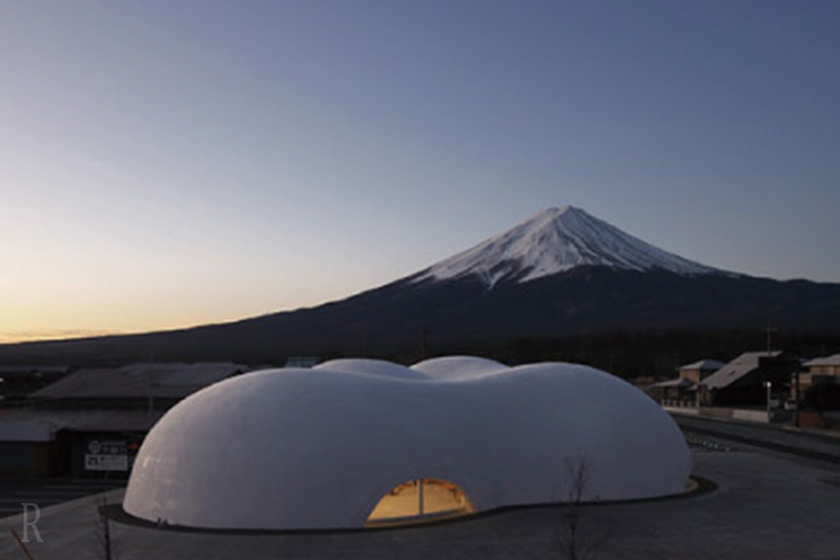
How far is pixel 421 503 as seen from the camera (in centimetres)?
2583

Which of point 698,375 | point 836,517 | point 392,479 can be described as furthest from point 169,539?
point 698,375

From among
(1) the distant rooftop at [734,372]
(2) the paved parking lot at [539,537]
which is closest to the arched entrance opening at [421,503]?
(2) the paved parking lot at [539,537]

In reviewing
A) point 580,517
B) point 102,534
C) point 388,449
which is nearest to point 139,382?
point 102,534

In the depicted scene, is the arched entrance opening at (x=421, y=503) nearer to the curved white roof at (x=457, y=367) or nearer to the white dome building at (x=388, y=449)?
the white dome building at (x=388, y=449)

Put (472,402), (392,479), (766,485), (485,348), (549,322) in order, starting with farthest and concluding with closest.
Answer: (549,322)
(485,348)
(766,485)
(472,402)
(392,479)

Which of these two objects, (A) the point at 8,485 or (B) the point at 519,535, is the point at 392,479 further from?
(A) the point at 8,485

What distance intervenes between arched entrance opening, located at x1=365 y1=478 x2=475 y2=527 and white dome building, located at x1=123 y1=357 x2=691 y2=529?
0.05m

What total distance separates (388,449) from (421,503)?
6.95ft

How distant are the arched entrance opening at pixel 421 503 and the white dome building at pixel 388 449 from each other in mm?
50

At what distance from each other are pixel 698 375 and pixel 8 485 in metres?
68.7

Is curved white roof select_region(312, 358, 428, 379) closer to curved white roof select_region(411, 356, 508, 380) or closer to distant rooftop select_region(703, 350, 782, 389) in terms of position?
curved white roof select_region(411, 356, 508, 380)

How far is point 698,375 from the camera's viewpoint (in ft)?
288

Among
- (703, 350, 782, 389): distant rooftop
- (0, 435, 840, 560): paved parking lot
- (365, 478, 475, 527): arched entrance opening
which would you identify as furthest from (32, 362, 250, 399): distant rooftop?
(703, 350, 782, 389): distant rooftop

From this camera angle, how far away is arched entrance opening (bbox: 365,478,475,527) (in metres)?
25.3
